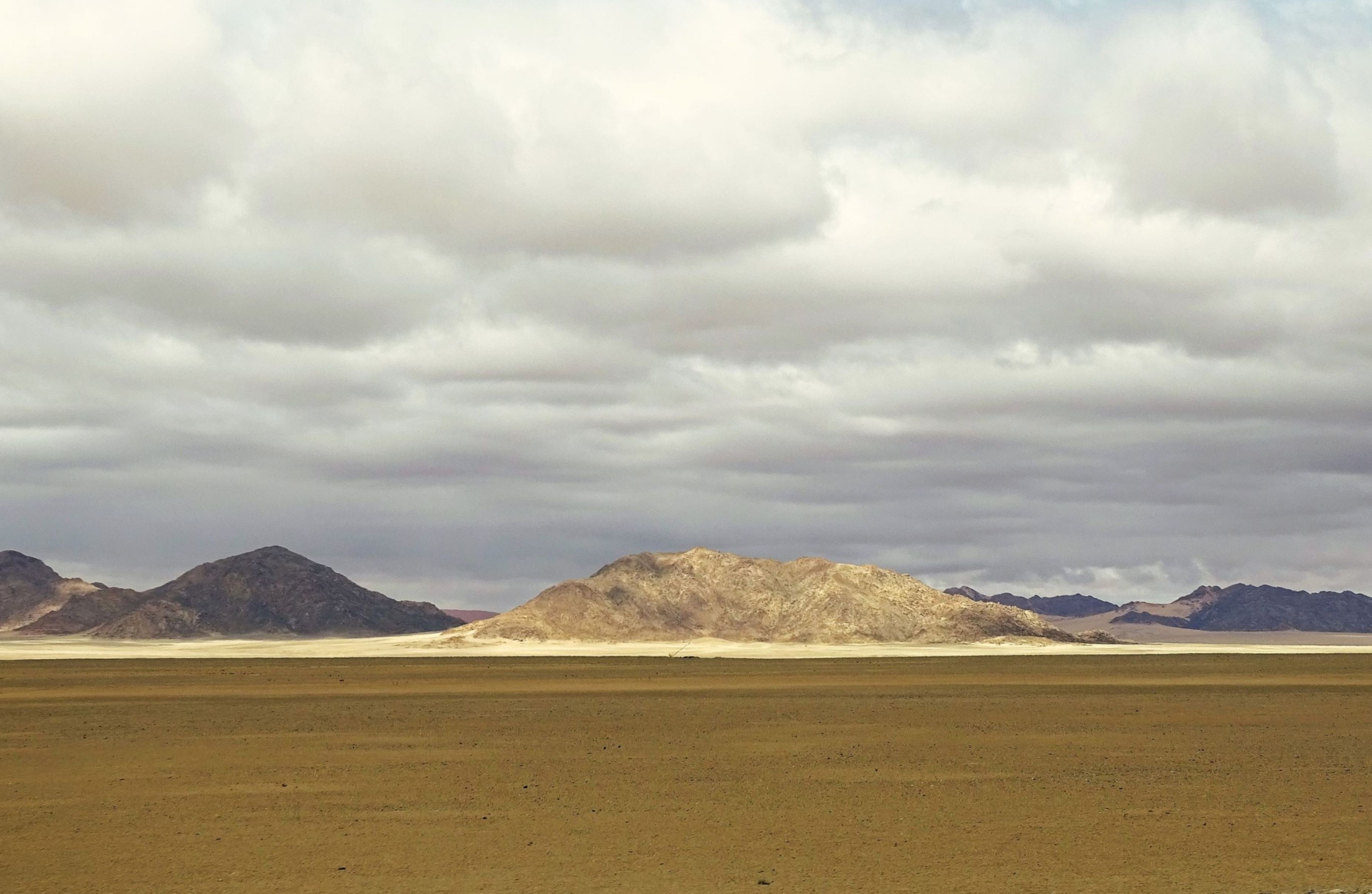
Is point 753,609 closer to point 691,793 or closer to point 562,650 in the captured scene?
point 562,650

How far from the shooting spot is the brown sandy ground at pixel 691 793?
19.8 meters

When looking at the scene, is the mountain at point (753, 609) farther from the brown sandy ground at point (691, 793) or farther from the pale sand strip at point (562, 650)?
the brown sandy ground at point (691, 793)

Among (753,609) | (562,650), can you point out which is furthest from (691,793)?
(753,609)

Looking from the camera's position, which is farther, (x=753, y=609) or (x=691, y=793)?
(x=753, y=609)

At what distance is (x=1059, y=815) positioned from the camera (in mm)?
24078

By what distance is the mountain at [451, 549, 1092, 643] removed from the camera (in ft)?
546

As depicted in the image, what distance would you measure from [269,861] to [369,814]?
4151 mm

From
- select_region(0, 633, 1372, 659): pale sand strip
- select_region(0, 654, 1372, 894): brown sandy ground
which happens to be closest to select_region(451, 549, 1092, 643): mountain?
select_region(0, 633, 1372, 659): pale sand strip

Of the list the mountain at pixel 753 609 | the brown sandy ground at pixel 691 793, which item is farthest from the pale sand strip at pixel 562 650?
the brown sandy ground at pixel 691 793

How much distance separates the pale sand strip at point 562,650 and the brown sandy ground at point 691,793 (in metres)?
58.4

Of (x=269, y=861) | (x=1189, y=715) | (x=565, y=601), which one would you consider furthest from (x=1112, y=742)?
(x=565, y=601)

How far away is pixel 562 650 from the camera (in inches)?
5074

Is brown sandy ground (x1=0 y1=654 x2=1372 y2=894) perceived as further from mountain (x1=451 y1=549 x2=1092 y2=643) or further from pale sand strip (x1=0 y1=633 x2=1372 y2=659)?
mountain (x1=451 y1=549 x2=1092 y2=643)

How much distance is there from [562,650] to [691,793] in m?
103
